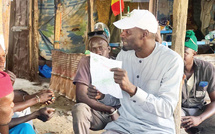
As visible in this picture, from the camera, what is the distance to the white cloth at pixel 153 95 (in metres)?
2.04

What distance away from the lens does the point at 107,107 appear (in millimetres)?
2770

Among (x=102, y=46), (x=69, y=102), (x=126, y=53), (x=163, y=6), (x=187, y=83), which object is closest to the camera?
(x=126, y=53)

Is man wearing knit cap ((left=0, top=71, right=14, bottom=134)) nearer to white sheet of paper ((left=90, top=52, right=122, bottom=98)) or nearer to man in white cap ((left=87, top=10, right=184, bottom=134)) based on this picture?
white sheet of paper ((left=90, top=52, right=122, bottom=98))

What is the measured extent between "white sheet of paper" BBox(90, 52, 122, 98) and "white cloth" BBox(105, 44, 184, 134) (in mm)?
208

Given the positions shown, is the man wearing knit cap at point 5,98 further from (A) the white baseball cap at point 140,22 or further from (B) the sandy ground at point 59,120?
(B) the sandy ground at point 59,120

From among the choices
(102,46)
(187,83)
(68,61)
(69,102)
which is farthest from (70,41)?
(187,83)

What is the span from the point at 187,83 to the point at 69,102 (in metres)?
3.25

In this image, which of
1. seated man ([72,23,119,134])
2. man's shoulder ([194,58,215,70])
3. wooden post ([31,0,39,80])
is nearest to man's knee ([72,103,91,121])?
seated man ([72,23,119,134])

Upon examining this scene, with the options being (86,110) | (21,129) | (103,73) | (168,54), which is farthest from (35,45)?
(168,54)

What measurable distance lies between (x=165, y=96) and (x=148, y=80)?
24 cm

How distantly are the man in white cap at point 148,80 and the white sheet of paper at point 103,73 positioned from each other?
11 centimetres

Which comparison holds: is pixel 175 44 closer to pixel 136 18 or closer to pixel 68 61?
pixel 136 18

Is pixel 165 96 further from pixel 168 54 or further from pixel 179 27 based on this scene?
pixel 179 27

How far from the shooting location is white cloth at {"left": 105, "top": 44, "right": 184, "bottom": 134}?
2039 mm
